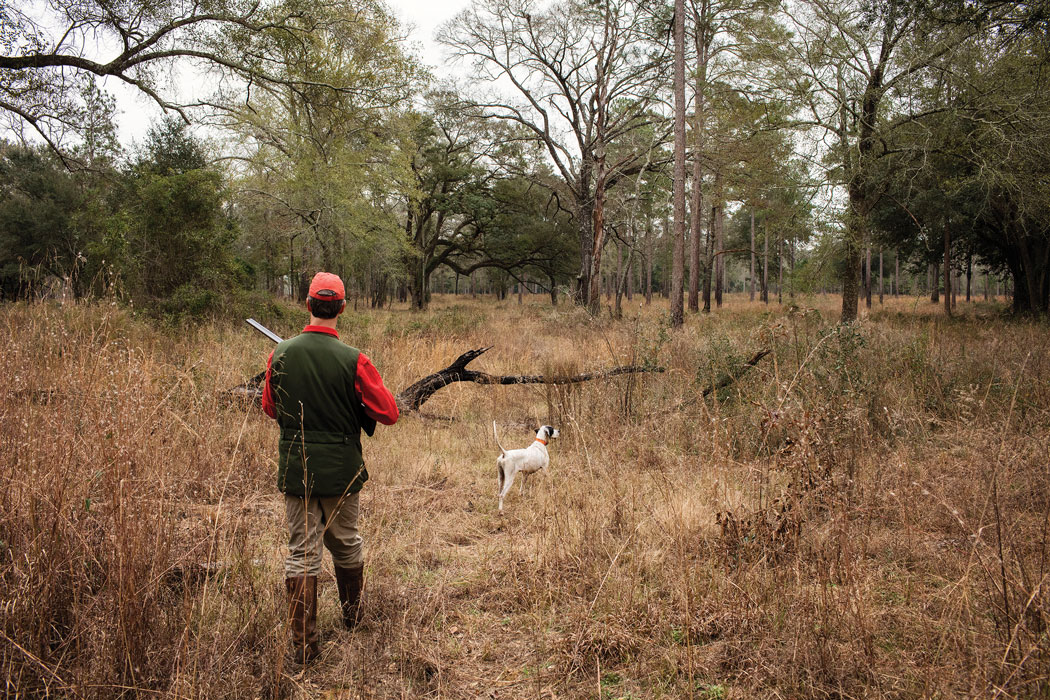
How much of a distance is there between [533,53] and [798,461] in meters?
20.7

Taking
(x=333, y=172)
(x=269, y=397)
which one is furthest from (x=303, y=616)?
(x=333, y=172)

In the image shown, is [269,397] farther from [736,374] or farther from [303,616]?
[736,374]

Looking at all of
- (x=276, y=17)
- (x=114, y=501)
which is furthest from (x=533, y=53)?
(x=114, y=501)

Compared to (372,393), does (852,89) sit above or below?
above

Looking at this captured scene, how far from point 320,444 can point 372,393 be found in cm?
32

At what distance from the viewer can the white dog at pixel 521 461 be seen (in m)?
4.26

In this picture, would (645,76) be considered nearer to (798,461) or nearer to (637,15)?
(637,15)

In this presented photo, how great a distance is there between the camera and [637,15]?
55.6 feet

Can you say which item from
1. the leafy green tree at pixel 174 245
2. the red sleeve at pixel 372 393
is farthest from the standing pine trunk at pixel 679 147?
the red sleeve at pixel 372 393

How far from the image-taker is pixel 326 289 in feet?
8.70

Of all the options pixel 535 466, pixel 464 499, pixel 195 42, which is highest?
pixel 195 42

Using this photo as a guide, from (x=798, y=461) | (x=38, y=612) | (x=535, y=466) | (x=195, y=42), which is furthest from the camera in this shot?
(x=195, y=42)

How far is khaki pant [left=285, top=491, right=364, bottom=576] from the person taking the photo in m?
2.47

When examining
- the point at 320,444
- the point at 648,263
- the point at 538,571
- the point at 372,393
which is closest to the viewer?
the point at 320,444
